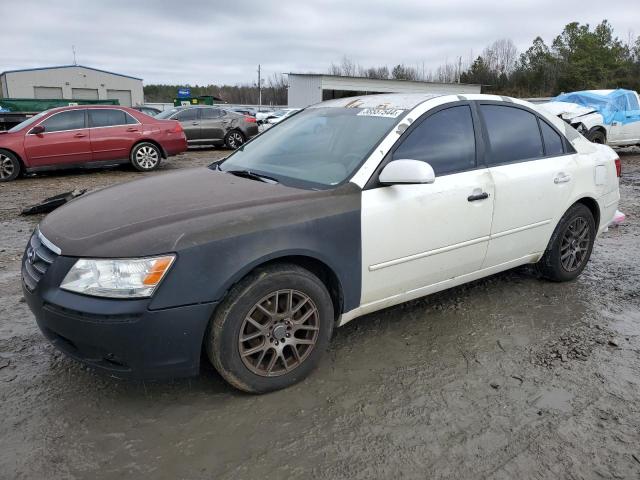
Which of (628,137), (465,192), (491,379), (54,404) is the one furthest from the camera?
(628,137)

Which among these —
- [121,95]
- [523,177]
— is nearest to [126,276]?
[523,177]

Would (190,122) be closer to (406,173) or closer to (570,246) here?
(570,246)

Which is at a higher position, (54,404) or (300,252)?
(300,252)

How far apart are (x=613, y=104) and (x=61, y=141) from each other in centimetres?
1366

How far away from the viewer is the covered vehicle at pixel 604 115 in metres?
13.4

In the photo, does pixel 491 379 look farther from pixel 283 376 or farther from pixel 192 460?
pixel 192 460

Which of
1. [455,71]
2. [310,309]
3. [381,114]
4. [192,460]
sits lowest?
[192,460]

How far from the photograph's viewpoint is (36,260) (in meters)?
2.73

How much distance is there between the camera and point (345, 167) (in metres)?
3.18

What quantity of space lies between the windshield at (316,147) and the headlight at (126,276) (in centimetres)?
107

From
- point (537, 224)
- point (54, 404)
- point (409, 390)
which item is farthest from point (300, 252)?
point (537, 224)

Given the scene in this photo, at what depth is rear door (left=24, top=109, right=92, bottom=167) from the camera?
397 inches

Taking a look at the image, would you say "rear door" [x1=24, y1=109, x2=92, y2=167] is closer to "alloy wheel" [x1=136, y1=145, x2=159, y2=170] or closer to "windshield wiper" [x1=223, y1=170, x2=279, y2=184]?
"alloy wheel" [x1=136, y1=145, x2=159, y2=170]

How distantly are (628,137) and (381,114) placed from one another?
13484mm
